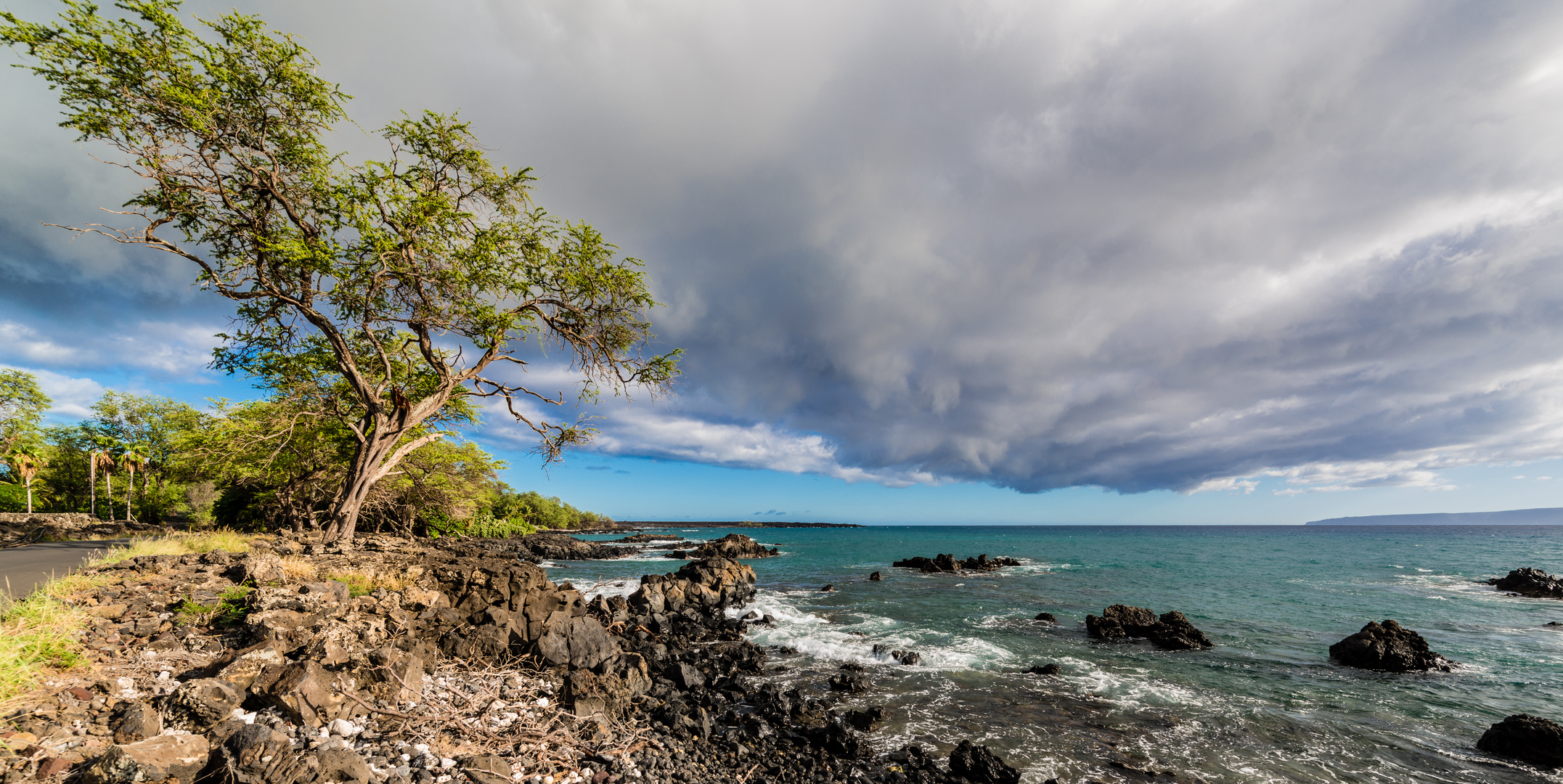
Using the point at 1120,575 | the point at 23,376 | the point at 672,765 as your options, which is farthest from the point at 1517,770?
the point at 23,376

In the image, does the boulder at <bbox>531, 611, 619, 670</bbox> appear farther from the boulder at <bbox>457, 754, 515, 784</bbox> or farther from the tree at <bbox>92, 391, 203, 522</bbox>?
the tree at <bbox>92, 391, 203, 522</bbox>

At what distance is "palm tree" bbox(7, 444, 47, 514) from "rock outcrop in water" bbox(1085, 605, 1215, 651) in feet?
215

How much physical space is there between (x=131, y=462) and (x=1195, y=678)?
232 ft

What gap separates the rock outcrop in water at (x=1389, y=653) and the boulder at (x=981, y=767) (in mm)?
15164

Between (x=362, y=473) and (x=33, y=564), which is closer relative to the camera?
(x=33, y=564)

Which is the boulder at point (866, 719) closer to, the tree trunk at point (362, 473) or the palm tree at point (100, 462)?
the tree trunk at point (362, 473)

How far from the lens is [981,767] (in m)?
8.34

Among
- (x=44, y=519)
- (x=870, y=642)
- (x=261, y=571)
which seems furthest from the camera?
(x=44, y=519)

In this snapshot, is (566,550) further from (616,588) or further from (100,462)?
(100,462)

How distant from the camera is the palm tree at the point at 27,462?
36.4m

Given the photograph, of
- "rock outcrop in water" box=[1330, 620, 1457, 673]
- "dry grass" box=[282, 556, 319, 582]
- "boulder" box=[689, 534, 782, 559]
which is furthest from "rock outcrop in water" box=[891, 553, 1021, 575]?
"dry grass" box=[282, 556, 319, 582]

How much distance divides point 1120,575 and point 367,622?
46.0 meters

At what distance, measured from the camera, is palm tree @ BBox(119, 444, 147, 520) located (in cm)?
4155

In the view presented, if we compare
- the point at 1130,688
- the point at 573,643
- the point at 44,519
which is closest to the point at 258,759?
the point at 573,643
